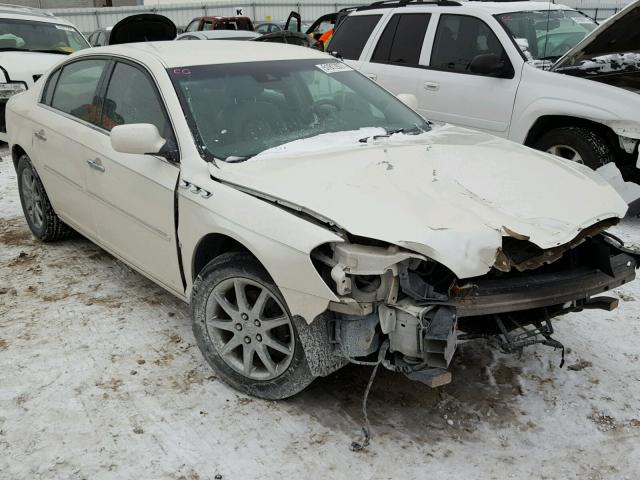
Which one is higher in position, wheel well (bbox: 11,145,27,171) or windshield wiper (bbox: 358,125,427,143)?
windshield wiper (bbox: 358,125,427,143)

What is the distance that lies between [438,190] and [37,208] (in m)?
3.78

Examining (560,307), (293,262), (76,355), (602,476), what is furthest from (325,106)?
(602,476)

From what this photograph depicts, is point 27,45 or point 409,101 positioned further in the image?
point 27,45

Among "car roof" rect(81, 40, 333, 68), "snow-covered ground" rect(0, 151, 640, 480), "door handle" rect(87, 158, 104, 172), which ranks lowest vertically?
"snow-covered ground" rect(0, 151, 640, 480)

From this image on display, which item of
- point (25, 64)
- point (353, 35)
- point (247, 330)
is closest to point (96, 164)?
point (247, 330)

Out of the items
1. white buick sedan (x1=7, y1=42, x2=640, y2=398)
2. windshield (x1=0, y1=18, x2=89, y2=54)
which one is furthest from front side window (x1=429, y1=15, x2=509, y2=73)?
windshield (x1=0, y1=18, x2=89, y2=54)

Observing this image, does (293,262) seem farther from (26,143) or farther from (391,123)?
(26,143)

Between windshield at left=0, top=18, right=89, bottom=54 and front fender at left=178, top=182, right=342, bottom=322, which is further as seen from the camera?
windshield at left=0, top=18, right=89, bottom=54

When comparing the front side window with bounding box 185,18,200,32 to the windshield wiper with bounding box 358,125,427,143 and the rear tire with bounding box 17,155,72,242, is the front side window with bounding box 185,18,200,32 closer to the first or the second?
the rear tire with bounding box 17,155,72,242

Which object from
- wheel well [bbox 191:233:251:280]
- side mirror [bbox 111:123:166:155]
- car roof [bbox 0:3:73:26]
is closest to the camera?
wheel well [bbox 191:233:251:280]

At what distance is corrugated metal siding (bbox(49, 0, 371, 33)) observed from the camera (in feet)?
84.5

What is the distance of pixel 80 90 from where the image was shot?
14.7 ft

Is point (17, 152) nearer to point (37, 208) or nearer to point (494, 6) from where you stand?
point (37, 208)

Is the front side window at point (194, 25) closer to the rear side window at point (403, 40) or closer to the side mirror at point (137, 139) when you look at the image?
the rear side window at point (403, 40)
